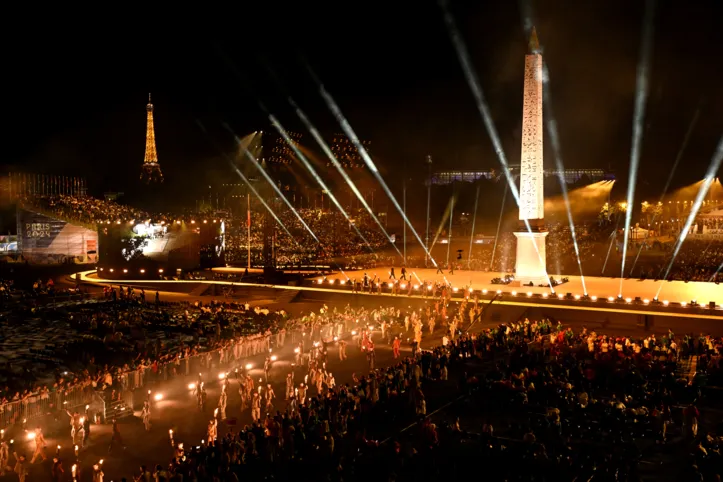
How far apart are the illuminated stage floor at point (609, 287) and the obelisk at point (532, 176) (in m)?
1.19

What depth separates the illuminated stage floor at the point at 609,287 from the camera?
20.8 m

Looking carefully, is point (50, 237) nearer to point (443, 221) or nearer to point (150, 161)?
point (150, 161)

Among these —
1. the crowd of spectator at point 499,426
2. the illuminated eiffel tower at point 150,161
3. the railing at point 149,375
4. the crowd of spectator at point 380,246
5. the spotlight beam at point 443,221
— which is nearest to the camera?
the crowd of spectator at point 499,426

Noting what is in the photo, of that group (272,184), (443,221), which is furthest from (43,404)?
(443,221)

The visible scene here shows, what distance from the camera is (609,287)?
23.9m

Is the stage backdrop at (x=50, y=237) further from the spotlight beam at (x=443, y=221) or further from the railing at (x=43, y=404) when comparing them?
the railing at (x=43, y=404)

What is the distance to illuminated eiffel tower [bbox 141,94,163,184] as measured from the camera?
55.6 metres

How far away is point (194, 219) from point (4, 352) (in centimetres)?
2216

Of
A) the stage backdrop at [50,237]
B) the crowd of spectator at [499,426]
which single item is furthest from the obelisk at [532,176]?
the stage backdrop at [50,237]

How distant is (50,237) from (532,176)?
103ft

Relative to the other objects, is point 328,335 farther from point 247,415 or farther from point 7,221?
point 7,221

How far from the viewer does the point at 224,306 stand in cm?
2252

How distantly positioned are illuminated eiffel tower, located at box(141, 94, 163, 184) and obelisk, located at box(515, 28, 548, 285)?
4182cm

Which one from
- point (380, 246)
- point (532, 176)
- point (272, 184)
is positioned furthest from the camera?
point (272, 184)
